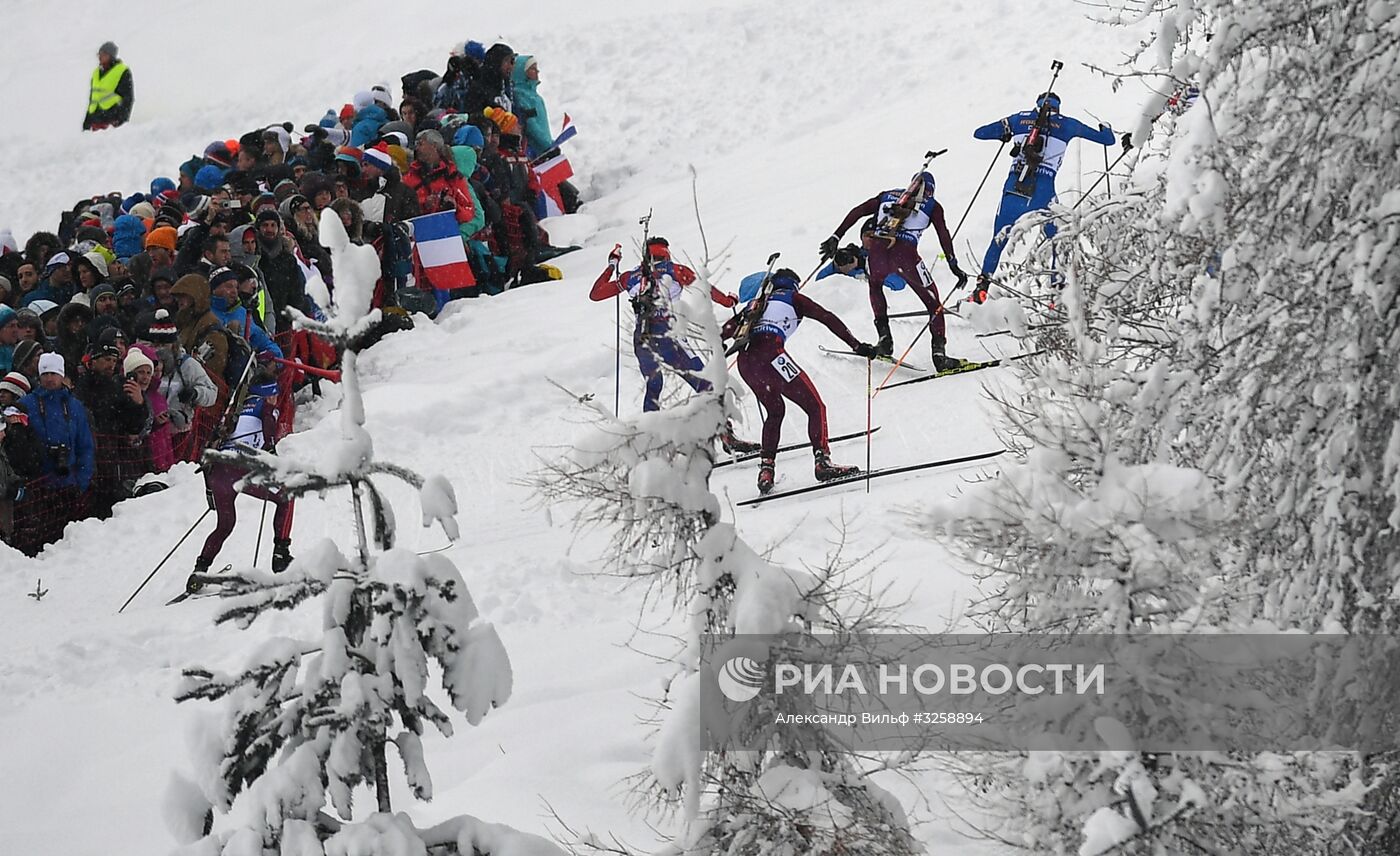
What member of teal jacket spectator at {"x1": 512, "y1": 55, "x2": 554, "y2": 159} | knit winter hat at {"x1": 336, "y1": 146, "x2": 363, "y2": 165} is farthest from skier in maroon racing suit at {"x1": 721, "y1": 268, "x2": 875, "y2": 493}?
teal jacket spectator at {"x1": 512, "y1": 55, "x2": 554, "y2": 159}

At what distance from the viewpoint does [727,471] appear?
451 inches

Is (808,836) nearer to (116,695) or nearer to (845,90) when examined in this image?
(116,695)

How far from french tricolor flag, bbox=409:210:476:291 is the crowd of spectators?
0.43 ft

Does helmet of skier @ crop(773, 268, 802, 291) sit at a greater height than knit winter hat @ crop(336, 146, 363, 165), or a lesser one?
lesser

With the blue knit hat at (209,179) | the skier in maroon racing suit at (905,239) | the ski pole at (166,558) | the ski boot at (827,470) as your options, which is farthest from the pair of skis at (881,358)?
the blue knit hat at (209,179)

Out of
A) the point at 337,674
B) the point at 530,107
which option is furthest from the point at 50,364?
the point at 530,107

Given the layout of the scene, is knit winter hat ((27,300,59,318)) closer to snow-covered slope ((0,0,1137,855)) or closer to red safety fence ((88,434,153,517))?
red safety fence ((88,434,153,517))

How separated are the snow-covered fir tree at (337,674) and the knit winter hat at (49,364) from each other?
711cm

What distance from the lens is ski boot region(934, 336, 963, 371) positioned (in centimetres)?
1231

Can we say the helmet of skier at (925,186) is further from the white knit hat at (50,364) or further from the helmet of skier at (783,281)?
the white knit hat at (50,364)

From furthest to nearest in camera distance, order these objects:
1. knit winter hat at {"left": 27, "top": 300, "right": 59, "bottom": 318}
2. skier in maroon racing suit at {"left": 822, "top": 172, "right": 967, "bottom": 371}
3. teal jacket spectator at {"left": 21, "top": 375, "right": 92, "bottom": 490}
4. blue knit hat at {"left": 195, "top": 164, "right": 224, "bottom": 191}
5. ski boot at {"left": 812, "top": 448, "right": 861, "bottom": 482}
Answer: blue knit hat at {"left": 195, "top": 164, "right": 224, "bottom": 191}, knit winter hat at {"left": 27, "top": 300, "right": 59, "bottom": 318}, skier in maroon racing suit at {"left": 822, "top": 172, "right": 967, "bottom": 371}, teal jacket spectator at {"left": 21, "top": 375, "right": 92, "bottom": 490}, ski boot at {"left": 812, "top": 448, "right": 861, "bottom": 482}

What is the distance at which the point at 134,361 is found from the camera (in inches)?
442

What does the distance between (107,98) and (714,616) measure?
22.7 metres
